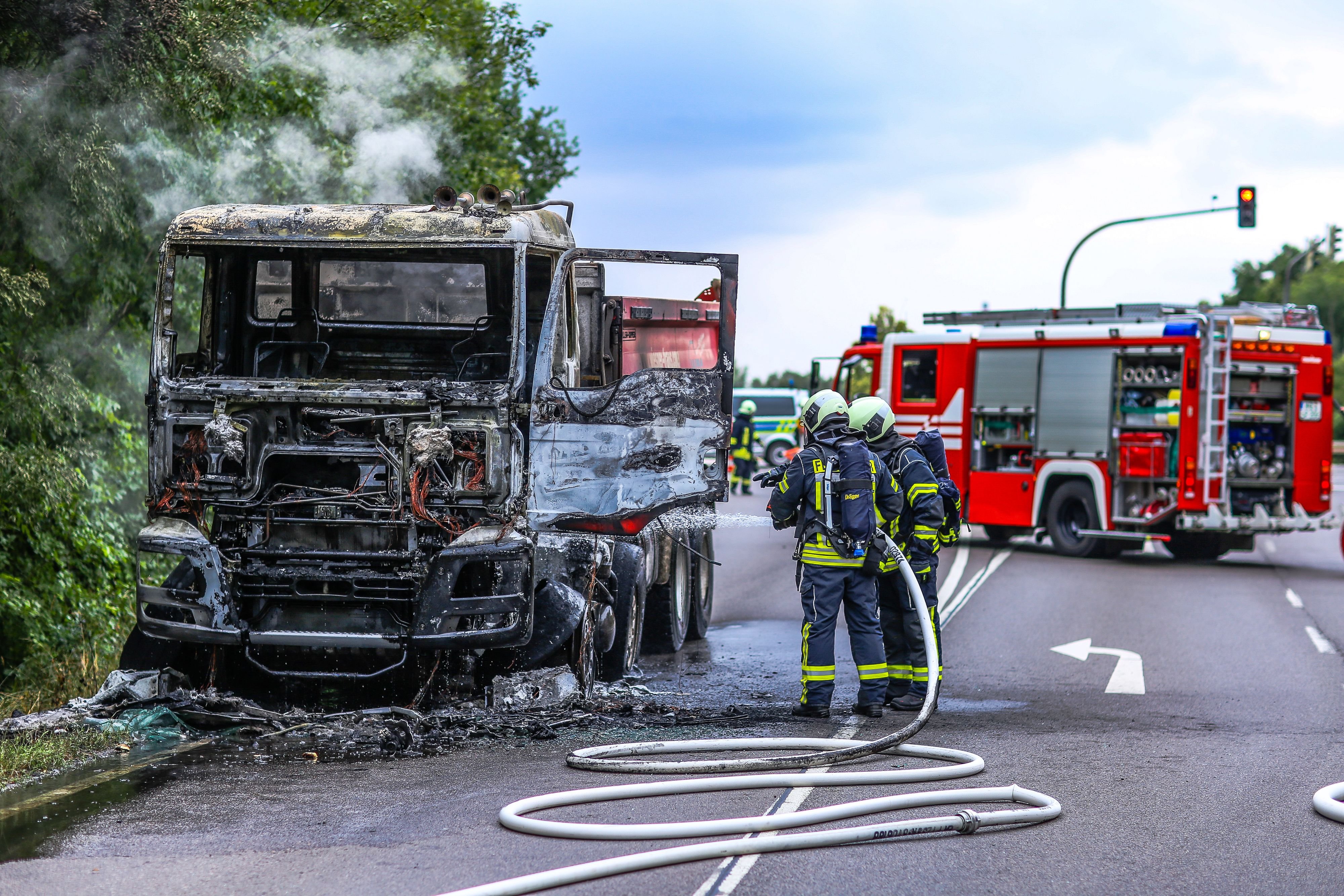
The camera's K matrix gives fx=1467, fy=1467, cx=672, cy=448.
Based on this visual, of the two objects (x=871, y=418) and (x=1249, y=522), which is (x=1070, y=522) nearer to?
(x=1249, y=522)

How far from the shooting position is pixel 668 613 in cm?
1100

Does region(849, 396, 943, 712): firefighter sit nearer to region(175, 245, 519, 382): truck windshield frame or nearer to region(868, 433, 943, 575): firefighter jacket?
region(868, 433, 943, 575): firefighter jacket

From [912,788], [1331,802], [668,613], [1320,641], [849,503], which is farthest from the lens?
[1320,641]

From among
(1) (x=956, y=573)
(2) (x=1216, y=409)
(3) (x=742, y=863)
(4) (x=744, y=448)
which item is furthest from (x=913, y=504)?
(4) (x=744, y=448)

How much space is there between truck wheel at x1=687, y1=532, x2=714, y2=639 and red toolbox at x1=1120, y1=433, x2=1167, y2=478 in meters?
7.28

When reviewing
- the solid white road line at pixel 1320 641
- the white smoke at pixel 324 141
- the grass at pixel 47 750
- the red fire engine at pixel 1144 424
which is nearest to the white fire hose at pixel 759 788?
the grass at pixel 47 750

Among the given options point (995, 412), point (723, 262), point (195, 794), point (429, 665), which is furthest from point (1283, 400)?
point (195, 794)

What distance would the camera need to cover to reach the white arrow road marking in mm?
9789

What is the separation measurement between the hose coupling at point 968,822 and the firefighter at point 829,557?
246cm

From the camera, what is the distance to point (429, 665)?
25.8 feet

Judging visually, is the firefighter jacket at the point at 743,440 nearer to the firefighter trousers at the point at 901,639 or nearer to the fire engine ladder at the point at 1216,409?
the fire engine ladder at the point at 1216,409

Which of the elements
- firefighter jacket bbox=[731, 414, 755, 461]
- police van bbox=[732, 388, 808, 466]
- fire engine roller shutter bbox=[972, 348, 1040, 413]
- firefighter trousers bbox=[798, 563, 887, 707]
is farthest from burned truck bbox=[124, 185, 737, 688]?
police van bbox=[732, 388, 808, 466]

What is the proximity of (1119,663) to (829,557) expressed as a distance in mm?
3607

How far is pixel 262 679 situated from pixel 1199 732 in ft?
17.1
